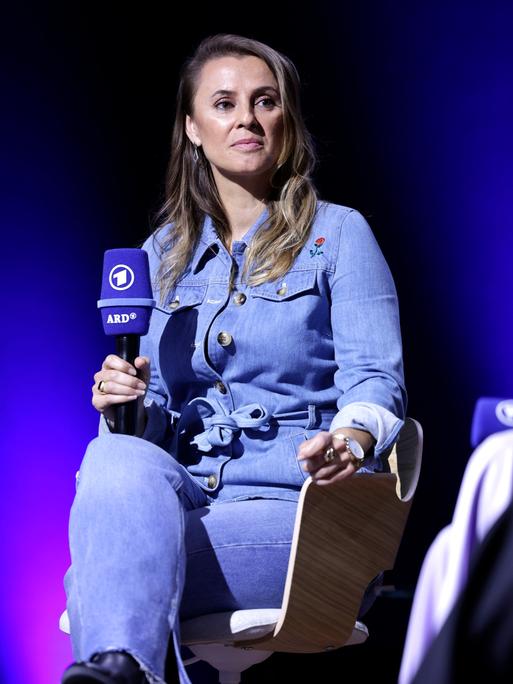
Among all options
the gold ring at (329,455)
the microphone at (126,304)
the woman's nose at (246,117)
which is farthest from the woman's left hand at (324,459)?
the woman's nose at (246,117)

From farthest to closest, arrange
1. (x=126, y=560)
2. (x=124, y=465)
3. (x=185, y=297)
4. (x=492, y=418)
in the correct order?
1. (x=185, y=297)
2. (x=124, y=465)
3. (x=126, y=560)
4. (x=492, y=418)

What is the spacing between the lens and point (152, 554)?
1.39 meters

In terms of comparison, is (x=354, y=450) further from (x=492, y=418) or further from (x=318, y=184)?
(x=318, y=184)

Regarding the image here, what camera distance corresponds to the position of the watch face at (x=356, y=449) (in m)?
1.55

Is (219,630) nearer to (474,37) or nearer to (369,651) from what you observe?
(369,651)

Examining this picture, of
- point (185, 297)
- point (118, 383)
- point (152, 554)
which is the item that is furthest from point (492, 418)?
point (185, 297)

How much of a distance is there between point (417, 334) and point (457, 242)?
11.3 inches

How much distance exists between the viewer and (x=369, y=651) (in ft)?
10.1

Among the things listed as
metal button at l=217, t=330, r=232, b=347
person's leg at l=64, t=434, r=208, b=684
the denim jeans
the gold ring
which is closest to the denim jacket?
metal button at l=217, t=330, r=232, b=347

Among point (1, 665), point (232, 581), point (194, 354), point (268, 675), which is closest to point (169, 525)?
point (232, 581)

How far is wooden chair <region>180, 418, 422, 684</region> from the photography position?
1.56m

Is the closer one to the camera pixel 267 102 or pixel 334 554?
pixel 334 554

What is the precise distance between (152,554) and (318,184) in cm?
192

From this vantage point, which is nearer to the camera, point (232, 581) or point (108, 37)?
point (232, 581)
